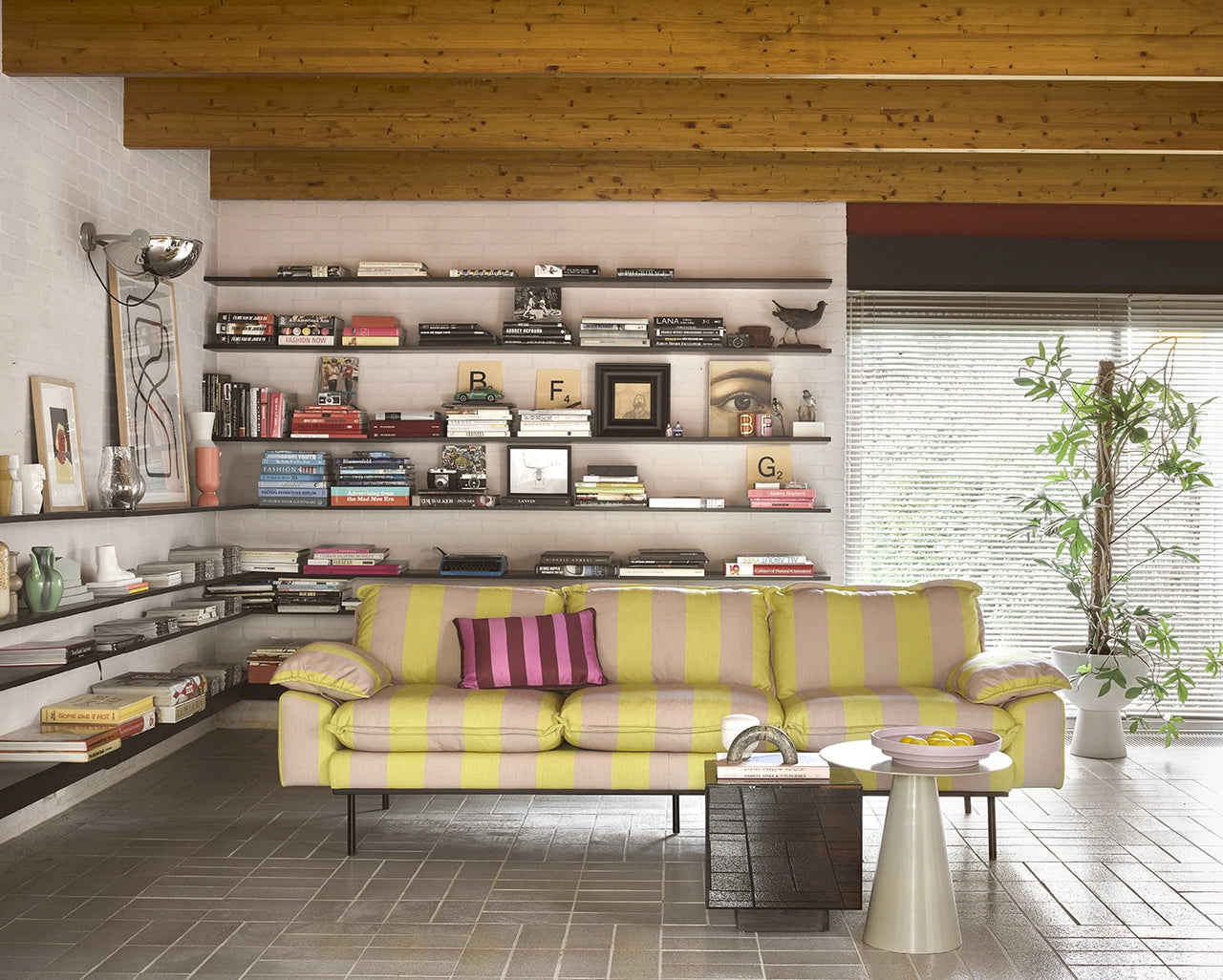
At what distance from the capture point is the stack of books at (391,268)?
6574 mm

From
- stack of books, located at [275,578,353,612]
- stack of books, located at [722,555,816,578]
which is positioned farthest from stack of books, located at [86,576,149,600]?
stack of books, located at [722,555,816,578]

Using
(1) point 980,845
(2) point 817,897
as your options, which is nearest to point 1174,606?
(1) point 980,845

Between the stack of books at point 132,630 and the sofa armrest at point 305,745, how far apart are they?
97cm

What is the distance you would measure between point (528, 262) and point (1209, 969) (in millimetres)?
4900

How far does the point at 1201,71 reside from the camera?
4.17 metres

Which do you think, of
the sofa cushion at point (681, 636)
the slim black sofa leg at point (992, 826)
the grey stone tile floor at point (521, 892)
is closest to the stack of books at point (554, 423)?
the sofa cushion at point (681, 636)

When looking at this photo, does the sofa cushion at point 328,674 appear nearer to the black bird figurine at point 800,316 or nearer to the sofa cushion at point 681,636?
the sofa cushion at point 681,636

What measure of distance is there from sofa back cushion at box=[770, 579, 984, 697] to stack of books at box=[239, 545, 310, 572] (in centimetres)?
286

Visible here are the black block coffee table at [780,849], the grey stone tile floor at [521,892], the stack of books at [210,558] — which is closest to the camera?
the grey stone tile floor at [521,892]

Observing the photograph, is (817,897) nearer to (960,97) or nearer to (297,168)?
(960,97)

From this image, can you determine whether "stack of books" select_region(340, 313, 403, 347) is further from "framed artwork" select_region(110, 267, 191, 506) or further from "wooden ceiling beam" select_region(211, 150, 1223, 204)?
"framed artwork" select_region(110, 267, 191, 506)

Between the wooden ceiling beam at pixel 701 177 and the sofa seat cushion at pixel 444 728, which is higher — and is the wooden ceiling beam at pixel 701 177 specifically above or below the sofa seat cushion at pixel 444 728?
above

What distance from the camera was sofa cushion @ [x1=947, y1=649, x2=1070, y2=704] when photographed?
452 centimetres

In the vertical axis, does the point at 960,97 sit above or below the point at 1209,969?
above
